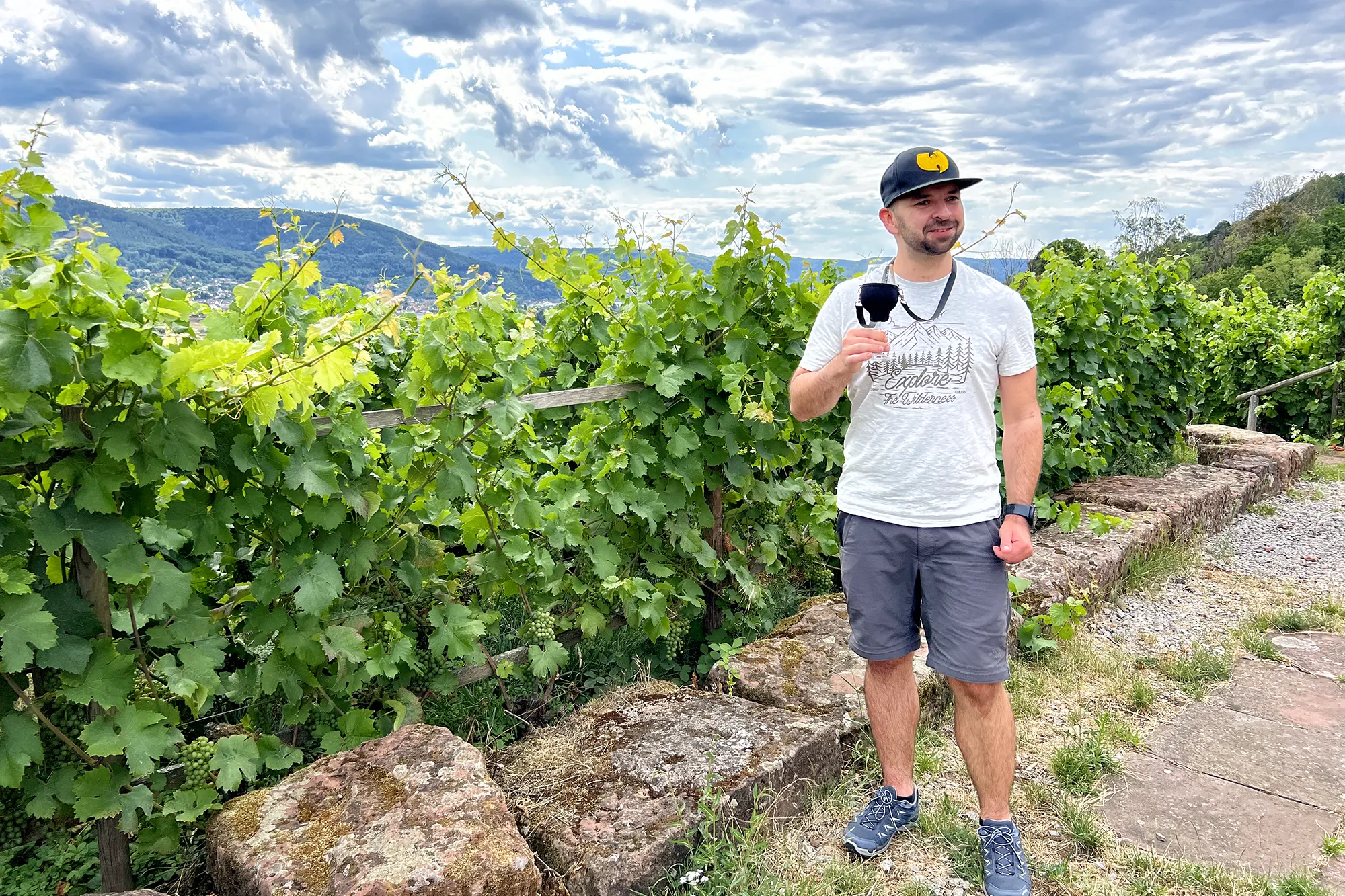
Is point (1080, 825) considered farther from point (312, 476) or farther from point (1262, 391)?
point (1262, 391)

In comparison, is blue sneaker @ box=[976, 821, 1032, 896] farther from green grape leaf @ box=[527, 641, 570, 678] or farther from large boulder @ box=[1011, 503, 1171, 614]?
large boulder @ box=[1011, 503, 1171, 614]

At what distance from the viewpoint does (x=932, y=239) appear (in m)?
2.38

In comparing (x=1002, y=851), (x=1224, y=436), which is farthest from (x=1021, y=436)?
(x=1224, y=436)

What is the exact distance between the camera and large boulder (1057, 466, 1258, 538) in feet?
19.2

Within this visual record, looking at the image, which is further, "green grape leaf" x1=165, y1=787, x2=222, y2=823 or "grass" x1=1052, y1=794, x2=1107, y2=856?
"grass" x1=1052, y1=794, x2=1107, y2=856

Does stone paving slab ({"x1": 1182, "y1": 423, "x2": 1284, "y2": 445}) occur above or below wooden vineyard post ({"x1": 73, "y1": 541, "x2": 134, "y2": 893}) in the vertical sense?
below

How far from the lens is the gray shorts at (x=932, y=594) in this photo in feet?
7.95

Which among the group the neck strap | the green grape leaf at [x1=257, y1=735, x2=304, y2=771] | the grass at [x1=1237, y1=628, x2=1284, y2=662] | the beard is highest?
the beard

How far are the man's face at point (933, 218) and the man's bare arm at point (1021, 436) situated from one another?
44 cm

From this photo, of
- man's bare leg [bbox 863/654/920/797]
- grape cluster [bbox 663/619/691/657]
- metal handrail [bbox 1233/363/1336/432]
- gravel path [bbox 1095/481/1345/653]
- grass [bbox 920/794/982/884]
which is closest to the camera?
grass [bbox 920/794/982/884]

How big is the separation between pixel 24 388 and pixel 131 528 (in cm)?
47

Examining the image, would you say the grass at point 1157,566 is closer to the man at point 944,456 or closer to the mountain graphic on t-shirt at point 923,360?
the man at point 944,456

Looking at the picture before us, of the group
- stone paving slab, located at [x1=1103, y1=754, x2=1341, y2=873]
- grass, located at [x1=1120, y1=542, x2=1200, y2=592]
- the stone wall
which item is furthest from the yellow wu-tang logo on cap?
grass, located at [x1=1120, y1=542, x2=1200, y2=592]

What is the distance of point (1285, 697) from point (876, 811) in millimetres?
2430
